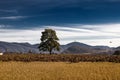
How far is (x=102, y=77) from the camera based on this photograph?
72.3ft

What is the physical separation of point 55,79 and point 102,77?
369 cm

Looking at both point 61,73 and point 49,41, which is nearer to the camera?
point 61,73

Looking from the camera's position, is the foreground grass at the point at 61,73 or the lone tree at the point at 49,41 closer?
the foreground grass at the point at 61,73

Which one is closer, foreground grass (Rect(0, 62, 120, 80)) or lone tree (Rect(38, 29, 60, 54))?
foreground grass (Rect(0, 62, 120, 80))

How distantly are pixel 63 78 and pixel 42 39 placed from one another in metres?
87.9

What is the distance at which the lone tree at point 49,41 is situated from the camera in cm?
10775

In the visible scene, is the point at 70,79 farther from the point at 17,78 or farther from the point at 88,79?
the point at 17,78

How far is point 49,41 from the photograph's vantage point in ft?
356

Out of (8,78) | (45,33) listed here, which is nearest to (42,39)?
(45,33)

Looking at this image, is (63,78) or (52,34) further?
(52,34)

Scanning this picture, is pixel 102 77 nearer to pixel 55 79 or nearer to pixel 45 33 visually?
pixel 55 79

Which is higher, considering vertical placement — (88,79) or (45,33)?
(45,33)

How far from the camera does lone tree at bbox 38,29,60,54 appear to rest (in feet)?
354

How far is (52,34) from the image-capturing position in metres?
109
